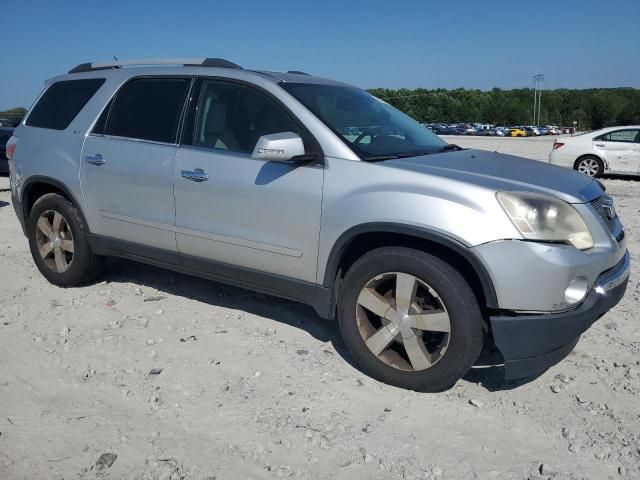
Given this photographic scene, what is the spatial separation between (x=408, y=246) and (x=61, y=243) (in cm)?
324

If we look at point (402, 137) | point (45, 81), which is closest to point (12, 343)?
point (45, 81)

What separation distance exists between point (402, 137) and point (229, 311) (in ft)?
6.21

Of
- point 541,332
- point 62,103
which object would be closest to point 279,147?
point 541,332

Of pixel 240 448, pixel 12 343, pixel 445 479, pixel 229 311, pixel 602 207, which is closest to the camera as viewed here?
pixel 445 479

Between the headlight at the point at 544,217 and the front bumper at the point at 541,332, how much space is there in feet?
1.00

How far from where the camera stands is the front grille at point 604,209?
3.35 m

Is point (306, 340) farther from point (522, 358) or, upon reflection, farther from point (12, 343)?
point (12, 343)

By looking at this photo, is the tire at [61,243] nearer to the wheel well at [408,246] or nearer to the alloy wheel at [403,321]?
the wheel well at [408,246]

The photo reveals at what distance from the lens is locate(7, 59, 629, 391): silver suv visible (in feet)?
10.0

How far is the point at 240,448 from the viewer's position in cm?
287

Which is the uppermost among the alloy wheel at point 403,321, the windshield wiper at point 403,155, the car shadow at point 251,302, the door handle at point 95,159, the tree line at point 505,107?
the tree line at point 505,107

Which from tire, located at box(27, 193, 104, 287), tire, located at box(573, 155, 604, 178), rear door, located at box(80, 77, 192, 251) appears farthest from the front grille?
tire, located at box(573, 155, 604, 178)

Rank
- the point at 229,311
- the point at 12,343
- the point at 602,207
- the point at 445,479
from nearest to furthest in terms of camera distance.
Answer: the point at 445,479, the point at 602,207, the point at 12,343, the point at 229,311

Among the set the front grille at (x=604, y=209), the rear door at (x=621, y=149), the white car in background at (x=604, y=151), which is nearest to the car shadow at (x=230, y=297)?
the front grille at (x=604, y=209)
